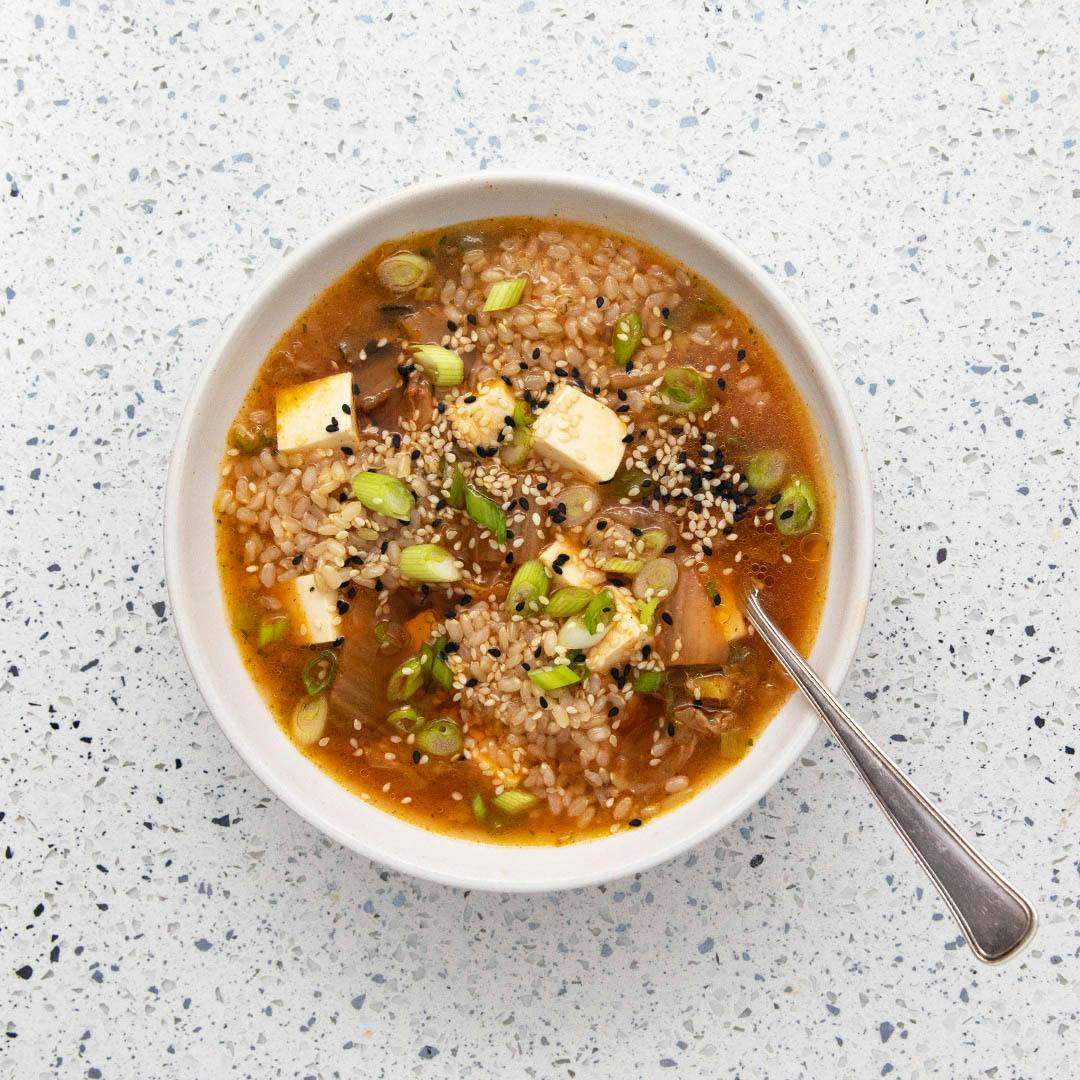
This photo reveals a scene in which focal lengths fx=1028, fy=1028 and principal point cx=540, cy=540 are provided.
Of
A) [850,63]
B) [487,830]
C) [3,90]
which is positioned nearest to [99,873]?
[487,830]

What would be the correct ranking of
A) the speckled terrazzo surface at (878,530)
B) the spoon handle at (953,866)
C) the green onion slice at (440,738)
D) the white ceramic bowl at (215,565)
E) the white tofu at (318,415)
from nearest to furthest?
the spoon handle at (953,866), the white ceramic bowl at (215,565), the white tofu at (318,415), the green onion slice at (440,738), the speckled terrazzo surface at (878,530)

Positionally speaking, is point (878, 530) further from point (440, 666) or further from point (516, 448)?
point (440, 666)

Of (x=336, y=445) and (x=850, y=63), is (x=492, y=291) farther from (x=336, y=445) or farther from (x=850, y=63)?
(x=850, y=63)

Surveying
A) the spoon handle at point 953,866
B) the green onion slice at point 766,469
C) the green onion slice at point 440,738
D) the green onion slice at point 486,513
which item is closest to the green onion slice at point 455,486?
the green onion slice at point 486,513

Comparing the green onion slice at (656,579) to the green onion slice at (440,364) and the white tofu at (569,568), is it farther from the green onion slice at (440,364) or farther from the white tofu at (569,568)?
the green onion slice at (440,364)

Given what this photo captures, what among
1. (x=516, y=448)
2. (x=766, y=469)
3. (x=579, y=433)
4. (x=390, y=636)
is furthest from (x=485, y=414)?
(x=766, y=469)

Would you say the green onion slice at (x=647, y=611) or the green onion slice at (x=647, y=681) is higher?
the green onion slice at (x=647, y=611)

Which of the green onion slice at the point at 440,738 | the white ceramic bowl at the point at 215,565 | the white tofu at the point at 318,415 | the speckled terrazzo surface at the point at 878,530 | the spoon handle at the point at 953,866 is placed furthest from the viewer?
the speckled terrazzo surface at the point at 878,530
